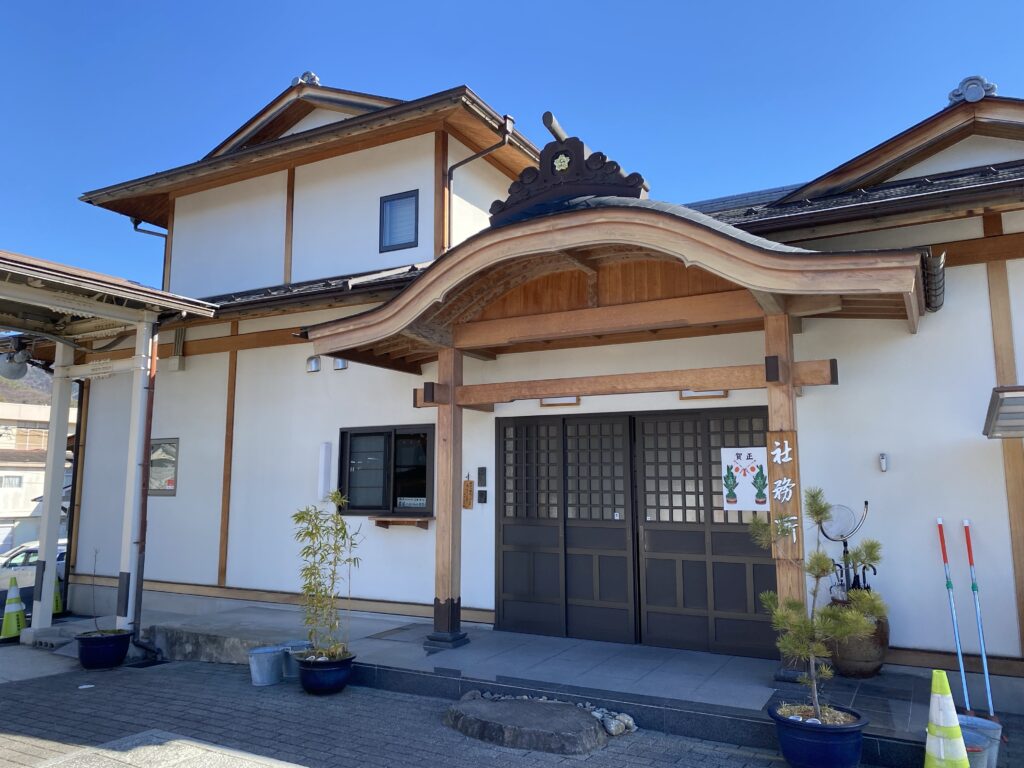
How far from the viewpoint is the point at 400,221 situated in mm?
9555

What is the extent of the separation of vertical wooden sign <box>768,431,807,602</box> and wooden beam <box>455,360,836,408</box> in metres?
0.48

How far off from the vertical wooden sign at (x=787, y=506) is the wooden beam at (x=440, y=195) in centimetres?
508

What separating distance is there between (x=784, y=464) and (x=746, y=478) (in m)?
0.47

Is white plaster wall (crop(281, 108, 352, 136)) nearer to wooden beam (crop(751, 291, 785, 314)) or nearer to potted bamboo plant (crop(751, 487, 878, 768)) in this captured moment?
wooden beam (crop(751, 291, 785, 314))

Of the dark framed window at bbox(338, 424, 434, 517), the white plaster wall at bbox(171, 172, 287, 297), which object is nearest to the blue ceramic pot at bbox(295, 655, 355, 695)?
the dark framed window at bbox(338, 424, 434, 517)

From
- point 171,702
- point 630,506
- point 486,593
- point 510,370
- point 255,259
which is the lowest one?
point 171,702

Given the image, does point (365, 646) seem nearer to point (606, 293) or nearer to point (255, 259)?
point (606, 293)

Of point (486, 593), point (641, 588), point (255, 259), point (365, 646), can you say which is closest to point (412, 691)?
point (365, 646)

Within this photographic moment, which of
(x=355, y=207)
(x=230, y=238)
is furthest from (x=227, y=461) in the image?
(x=355, y=207)

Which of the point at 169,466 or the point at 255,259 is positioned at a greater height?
the point at 255,259

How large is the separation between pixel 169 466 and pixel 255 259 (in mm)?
3219

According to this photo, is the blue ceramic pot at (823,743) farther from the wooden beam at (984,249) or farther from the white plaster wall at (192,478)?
the white plaster wall at (192,478)

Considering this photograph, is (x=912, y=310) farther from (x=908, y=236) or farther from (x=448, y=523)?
(x=448, y=523)

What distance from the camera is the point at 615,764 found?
466 cm
